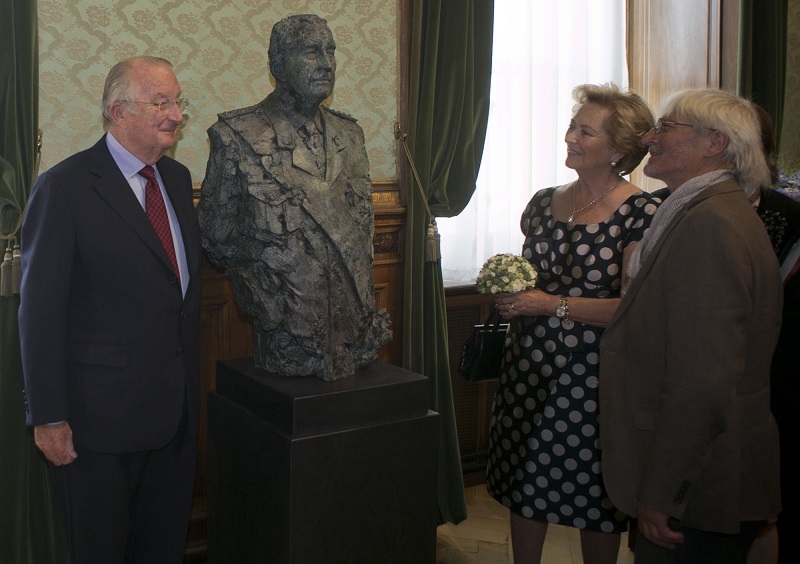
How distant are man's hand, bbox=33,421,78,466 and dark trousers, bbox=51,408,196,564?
0.07 m

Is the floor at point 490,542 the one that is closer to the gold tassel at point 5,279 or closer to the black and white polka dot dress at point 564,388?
the black and white polka dot dress at point 564,388

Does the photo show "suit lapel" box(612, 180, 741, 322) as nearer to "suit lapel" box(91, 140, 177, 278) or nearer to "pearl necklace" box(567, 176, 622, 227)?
"pearl necklace" box(567, 176, 622, 227)

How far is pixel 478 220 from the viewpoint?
422 centimetres

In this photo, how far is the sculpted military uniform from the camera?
7.45 feet

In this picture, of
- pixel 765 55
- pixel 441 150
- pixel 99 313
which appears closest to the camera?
pixel 99 313

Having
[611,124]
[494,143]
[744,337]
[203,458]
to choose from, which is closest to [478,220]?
[494,143]

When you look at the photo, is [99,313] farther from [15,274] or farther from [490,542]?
[490,542]

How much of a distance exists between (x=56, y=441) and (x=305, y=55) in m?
1.26

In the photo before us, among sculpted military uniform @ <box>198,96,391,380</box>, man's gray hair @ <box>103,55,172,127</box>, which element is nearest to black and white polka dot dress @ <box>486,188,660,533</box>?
sculpted military uniform @ <box>198,96,391,380</box>

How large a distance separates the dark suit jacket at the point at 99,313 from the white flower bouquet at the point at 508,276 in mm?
999

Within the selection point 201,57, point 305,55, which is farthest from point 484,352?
point 201,57

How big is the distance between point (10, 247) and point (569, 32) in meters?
3.32

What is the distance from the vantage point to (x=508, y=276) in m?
2.56

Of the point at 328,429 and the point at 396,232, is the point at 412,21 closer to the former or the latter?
the point at 396,232
